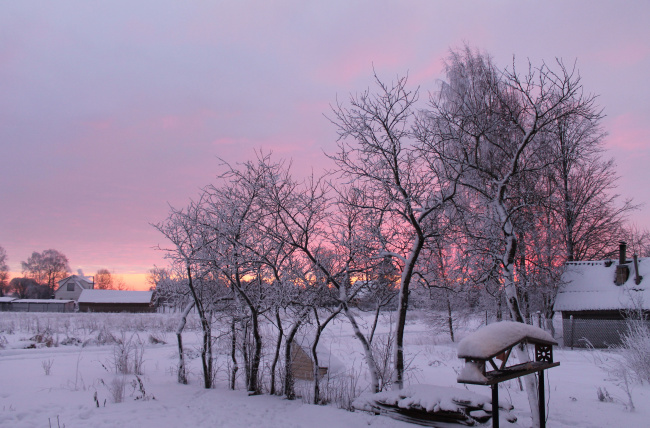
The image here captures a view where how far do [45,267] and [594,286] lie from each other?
96.8 m

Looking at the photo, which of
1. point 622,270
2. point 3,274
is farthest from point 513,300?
point 3,274

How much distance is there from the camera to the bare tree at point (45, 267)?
8681 centimetres

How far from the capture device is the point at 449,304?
68.9 ft

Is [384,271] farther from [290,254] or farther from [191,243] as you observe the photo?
[191,243]

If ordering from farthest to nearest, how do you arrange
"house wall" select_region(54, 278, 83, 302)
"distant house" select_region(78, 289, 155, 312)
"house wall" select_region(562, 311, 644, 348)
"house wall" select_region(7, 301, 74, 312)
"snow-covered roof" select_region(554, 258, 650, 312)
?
"house wall" select_region(54, 278, 83, 302), "distant house" select_region(78, 289, 155, 312), "house wall" select_region(7, 301, 74, 312), "snow-covered roof" select_region(554, 258, 650, 312), "house wall" select_region(562, 311, 644, 348)

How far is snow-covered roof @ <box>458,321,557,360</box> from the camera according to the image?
12.8 ft

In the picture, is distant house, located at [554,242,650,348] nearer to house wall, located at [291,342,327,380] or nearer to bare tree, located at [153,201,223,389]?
house wall, located at [291,342,327,380]

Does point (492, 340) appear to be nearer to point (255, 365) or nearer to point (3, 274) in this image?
point (255, 365)

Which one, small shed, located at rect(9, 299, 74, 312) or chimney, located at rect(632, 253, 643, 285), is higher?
chimney, located at rect(632, 253, 643, 285)

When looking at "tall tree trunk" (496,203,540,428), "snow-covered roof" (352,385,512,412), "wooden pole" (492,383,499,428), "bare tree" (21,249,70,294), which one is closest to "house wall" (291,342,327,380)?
"snow-covered roof" (352,385,512,412)

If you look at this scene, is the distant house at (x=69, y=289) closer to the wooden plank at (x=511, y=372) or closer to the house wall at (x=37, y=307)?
the house wall at (x=37, y=307)

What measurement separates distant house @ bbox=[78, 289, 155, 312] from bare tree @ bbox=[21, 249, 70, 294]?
37.9m

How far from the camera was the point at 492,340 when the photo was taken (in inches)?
157

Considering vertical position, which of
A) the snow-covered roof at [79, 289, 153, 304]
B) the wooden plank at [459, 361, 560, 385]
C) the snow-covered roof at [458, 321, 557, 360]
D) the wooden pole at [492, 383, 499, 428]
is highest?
the snow-covered roof at [458, 321, 557, 360]
